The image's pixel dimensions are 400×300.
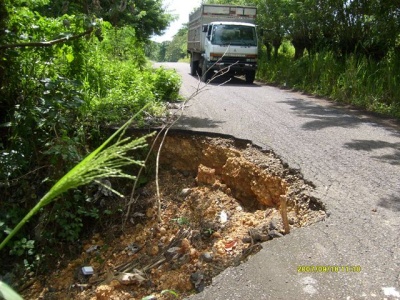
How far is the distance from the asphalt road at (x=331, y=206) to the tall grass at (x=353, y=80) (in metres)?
1.30

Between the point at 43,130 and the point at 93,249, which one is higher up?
the point at 43,130

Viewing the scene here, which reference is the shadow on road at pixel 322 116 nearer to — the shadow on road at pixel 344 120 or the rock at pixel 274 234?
the shadow on road at pixel 344 120

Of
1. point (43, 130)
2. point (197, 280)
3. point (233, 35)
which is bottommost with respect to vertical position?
point (197, 280)

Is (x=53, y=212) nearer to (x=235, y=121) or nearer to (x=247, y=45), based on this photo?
(x=235, y=121)

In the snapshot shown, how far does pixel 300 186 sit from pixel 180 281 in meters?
1.72

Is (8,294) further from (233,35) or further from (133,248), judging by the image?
(233,35)

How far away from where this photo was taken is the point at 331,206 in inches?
150

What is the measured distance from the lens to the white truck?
46.4 ft

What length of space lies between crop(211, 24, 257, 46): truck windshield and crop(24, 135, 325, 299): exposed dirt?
29.6ft

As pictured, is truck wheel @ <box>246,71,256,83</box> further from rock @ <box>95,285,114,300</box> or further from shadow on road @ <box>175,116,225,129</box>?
rock @ <box>95,285,114,300</box>

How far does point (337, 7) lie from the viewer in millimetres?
12734

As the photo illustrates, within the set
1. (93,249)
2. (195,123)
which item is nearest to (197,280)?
(93,249)

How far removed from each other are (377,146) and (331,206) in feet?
8.42

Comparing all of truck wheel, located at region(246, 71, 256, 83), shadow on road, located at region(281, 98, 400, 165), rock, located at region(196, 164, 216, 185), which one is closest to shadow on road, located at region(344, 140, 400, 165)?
Answer: shadow on road, located at region(281, 98, 400, 165)
